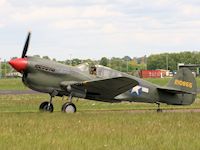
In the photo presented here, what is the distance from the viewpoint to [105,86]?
19812 mm

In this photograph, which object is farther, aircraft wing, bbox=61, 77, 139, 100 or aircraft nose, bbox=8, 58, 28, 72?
aircraft nose, bbox=8, 58, 28, 72

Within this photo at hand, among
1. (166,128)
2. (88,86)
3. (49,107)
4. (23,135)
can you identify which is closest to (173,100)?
(88,86)

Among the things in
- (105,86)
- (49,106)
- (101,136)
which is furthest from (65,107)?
(101,136)

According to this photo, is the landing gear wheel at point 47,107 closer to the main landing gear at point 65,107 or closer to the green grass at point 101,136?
the main landing gear at point 65,107

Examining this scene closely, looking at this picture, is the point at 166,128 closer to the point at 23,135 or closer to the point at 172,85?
the point at 23,135

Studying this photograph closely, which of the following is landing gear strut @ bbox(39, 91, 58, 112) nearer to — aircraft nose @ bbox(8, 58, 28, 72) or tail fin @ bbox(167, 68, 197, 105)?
aircraft nose @ bbox(8, 58, 28, 72)

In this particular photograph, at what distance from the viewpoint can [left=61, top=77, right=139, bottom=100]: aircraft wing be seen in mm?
19219

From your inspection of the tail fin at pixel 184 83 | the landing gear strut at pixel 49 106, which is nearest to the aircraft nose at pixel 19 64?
the landing gear strut at pixel 49 106

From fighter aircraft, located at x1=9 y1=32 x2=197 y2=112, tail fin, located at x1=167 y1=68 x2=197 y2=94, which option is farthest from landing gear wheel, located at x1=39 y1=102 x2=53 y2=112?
tail fin, located at x1=167 y1=68 x2=197 y2=94

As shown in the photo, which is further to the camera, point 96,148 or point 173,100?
point 173,100

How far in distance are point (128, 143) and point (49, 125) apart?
3629 millimetres

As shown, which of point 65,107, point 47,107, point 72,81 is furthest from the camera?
point 47,107

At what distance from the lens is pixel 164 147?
826 cm

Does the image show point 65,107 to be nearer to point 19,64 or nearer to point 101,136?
point 19,64
